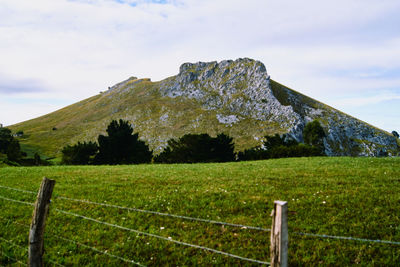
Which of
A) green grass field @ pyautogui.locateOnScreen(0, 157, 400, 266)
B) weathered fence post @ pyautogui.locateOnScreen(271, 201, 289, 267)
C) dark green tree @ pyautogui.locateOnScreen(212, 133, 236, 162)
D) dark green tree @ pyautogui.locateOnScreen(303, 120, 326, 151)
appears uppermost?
dark green tree @ pyautogui.locateOnScreen(303, 120, 326, 151)

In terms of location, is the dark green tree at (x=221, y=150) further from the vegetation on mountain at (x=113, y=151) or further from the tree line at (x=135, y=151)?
the vegetation on mountain at (x=113, y=151)

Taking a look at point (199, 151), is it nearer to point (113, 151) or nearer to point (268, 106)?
point (113, 151)

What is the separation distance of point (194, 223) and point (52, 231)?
5.31 m

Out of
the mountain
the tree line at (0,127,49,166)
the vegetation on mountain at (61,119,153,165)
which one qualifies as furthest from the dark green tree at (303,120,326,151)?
the tree line at (0,127,49,166)

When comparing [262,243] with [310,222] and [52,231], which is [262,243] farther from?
[52,231]

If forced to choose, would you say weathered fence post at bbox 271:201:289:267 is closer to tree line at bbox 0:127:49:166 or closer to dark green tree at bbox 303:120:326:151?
tree line at bbox 0:127:49:166

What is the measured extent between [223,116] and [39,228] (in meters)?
146

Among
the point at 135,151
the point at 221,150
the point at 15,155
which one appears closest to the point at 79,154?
the point at 135,151

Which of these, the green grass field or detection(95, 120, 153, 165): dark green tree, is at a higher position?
detection(95, 120, 153, 165): dark green tree

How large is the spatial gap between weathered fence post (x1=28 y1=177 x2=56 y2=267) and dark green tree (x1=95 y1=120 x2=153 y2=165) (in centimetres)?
4385

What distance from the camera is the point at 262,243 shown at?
8.12 metres

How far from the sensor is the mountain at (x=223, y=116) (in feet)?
451

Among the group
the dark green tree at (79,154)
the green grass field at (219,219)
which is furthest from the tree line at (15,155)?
the green grass field at (219,219)

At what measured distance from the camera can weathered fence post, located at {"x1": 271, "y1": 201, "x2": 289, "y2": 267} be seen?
386cm
